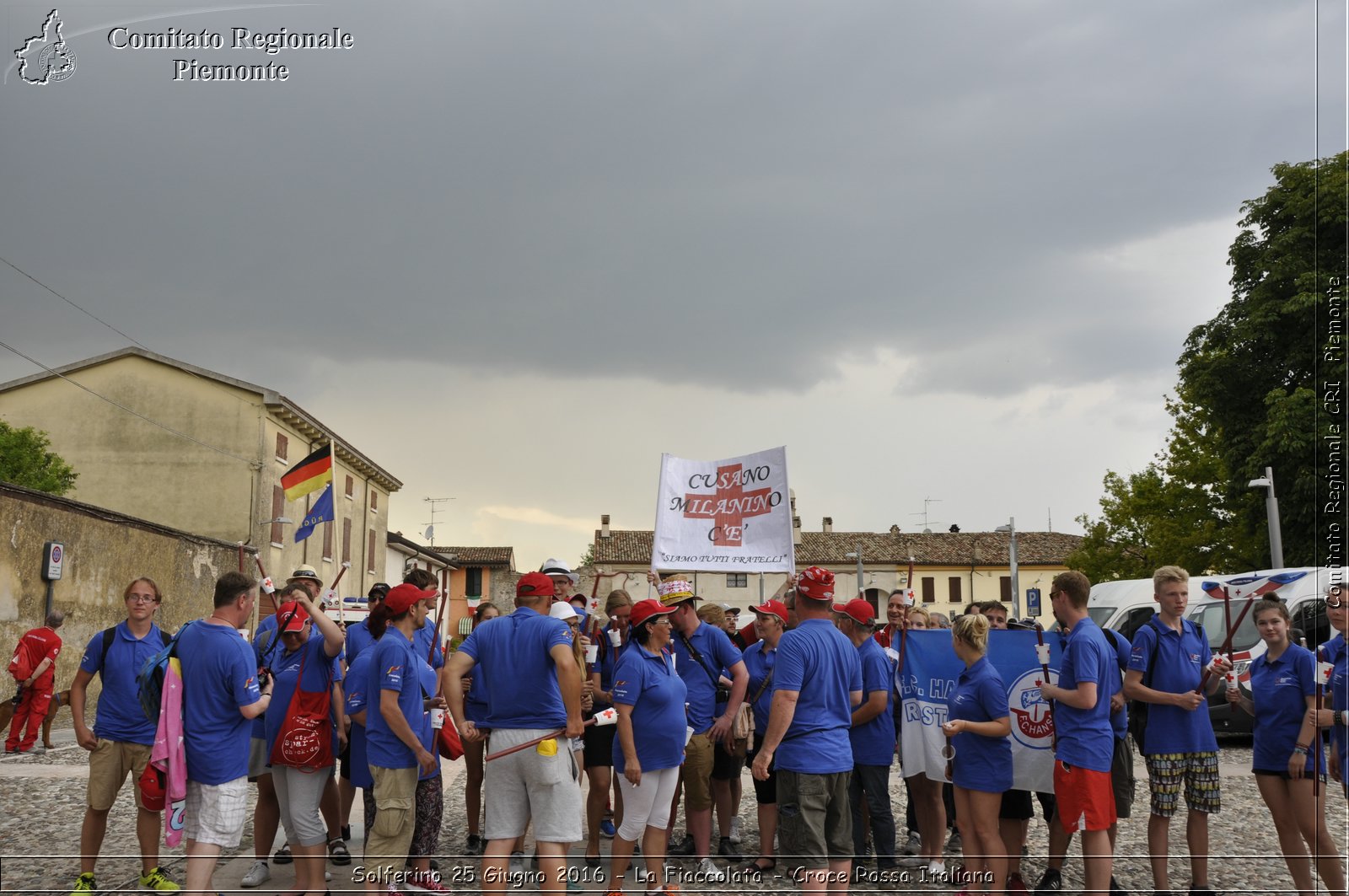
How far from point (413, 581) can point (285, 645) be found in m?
0.93

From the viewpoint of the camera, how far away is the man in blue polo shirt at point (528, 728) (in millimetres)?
5316

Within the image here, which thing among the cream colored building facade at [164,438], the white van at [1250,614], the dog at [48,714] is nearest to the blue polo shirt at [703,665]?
the white van at [1250,614]

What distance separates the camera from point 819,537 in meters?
72.4

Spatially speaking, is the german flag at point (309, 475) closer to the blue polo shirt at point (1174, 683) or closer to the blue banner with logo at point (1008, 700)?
the blue banner with logo at point (1008, 700)

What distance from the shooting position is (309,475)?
12.8m

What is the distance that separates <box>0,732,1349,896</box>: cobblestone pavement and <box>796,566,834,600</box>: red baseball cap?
2.20m

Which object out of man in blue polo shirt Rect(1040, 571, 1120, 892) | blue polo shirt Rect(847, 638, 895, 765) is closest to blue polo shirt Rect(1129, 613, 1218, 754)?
man in blue polo shirt Rect(1040, 571, 1120, 892)

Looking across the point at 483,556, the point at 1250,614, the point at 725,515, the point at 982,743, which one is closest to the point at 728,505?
the point at 725,515

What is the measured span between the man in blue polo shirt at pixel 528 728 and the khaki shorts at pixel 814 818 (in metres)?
1.13

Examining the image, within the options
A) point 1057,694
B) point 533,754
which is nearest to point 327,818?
point 533,754

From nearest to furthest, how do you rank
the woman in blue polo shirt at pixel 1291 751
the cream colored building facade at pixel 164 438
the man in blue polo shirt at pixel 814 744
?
the man in blue polo shirt at pixel 814 744 → the woman in blue polo shirt at pixel 1291 751 → the cream colored building facade at pixel 164 438

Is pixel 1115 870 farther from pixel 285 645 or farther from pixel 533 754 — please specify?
pixel 285 645

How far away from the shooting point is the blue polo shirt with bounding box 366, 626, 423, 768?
570 cm

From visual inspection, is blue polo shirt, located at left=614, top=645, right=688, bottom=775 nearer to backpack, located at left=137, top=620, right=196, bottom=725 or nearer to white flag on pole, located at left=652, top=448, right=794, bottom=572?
backpack, located at left=137, top=620, right=196, bottom=725
